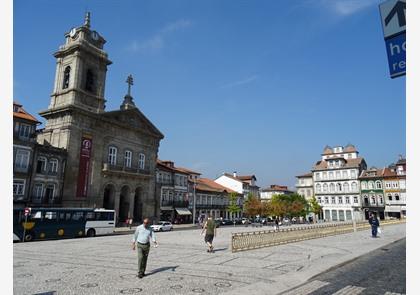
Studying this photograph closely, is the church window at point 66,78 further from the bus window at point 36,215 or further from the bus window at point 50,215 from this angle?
the bus window at point 36,215

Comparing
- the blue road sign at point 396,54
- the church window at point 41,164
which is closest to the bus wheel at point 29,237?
the church window at point 41,164

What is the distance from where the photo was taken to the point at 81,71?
4241 cm

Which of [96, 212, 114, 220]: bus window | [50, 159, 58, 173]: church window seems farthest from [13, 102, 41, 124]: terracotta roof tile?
[96, 212, 114, 220]: bus window

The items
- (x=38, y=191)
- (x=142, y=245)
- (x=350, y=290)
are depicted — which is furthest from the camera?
(x=38, y=191)

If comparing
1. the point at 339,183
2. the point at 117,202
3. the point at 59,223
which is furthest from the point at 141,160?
the point at 339,183

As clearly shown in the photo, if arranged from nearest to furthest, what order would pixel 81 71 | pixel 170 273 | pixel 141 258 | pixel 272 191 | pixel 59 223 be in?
pixel 141 258 < pixel 170 273 < pixel 59 223 < pixel 81 71 < pixel 272 191

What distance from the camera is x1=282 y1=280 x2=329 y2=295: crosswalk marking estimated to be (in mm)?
8050

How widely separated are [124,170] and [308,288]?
129ft

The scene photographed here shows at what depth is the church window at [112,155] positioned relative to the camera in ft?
144

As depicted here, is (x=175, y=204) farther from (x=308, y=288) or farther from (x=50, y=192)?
(x=308, y=288)

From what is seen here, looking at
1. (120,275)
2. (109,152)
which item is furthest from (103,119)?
(120,275)

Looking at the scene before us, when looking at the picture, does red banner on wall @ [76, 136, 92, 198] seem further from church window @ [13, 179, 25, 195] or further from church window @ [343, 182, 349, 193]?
church window @ [343, 182, 349, 193]

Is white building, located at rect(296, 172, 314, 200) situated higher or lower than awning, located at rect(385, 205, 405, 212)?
higher

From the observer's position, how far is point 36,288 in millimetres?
8234
